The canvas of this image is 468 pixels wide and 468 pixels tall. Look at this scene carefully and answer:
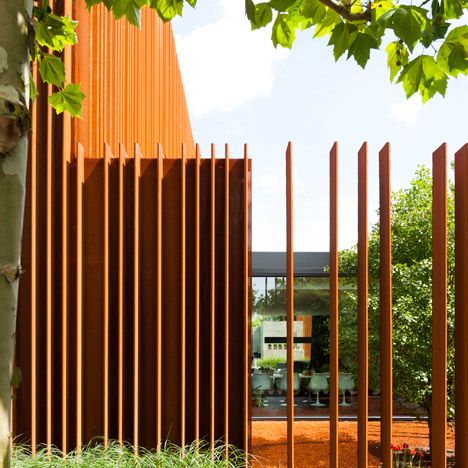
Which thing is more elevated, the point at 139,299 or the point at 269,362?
the point at 139,299

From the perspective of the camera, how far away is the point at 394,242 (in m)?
8.88

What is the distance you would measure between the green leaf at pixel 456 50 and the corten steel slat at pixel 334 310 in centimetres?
231

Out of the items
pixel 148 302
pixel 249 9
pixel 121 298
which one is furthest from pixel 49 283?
pixel 249 9

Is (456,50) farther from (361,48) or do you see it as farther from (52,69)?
(52,69)

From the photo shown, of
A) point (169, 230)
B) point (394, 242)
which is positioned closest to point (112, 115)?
point (169, 230)

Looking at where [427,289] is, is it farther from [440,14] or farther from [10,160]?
[10,160]

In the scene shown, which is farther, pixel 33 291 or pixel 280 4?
pixel 33 291

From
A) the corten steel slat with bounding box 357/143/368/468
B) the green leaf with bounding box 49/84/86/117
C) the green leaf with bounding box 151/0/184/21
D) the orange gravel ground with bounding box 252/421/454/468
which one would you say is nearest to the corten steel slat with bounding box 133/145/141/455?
the corten steel slat with bounding box 357/143/368/468

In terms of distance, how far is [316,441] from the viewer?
998 centimetres

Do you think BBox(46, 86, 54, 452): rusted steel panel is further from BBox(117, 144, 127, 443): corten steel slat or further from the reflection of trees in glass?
the reflection of trees in glass

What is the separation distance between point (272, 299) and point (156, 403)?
823 centimetres

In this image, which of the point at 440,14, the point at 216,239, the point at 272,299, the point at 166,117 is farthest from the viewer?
the point at 272,299

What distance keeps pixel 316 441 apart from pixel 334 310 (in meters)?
6.58

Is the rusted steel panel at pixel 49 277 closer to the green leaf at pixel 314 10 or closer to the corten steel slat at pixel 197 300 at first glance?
the corten steel slat at pixel 197 300
